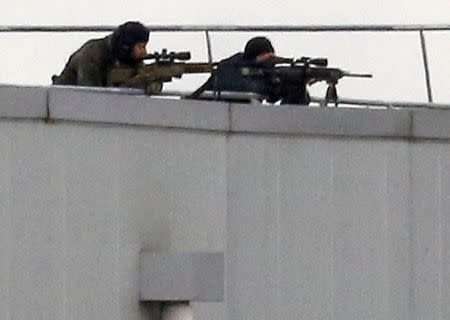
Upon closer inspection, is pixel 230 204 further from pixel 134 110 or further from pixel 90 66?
pixel 90 66

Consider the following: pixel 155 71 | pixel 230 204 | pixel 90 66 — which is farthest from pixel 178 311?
pixel 90 66

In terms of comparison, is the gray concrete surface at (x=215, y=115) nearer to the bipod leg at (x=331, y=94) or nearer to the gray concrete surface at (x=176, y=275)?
the bipod leg at (x=331, y=94)

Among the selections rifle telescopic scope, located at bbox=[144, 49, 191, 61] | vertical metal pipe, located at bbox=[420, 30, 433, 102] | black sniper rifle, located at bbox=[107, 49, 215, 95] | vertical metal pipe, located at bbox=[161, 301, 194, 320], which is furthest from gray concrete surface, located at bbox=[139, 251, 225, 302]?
vertical metal pipe, located at bbox=[420, 30, 433, 102]

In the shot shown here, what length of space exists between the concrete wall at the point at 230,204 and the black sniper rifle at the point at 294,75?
0.67m

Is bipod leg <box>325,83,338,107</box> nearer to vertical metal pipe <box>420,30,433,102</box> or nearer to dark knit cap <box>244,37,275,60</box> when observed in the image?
dark knit cap <box>244,37,275,60</box>

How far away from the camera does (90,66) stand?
20.8 m

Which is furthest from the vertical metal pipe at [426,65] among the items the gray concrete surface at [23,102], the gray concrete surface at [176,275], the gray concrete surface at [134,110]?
the gray concrete surface at [23,102]

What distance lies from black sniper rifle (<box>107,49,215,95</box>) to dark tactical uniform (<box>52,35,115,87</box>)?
5.1 inches

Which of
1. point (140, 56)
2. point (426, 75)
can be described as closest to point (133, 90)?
point (140, 56)

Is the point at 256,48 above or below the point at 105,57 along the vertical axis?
above

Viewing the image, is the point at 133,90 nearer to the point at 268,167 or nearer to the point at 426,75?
the point at 268,167

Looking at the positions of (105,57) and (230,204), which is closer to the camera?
(230,204)

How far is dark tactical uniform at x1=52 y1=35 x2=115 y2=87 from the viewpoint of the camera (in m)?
20.7

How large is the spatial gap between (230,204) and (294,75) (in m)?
2.13
